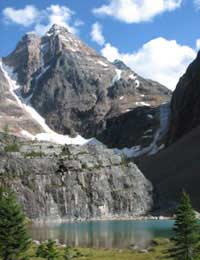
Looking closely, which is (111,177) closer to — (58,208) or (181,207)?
(58,208)

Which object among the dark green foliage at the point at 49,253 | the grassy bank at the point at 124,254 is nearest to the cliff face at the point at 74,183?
the grassy bank at the point at 124,254

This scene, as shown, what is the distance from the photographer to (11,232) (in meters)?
51.8

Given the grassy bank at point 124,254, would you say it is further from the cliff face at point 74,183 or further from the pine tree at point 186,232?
the cliff face at point 74,183

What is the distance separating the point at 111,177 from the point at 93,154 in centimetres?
1043

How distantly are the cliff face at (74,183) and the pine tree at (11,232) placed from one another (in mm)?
104237

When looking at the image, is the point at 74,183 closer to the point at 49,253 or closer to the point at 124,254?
the point at 124,254

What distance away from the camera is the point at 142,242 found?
284 feet

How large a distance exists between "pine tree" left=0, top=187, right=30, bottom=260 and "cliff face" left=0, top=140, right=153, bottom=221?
104237 millimetres

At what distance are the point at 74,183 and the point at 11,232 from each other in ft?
391

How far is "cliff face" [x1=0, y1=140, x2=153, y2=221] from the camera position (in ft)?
529

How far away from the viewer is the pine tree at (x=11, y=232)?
2020 inches

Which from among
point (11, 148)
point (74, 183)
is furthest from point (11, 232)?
point (11, 148)

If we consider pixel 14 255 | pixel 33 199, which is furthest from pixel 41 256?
pixel 33 199

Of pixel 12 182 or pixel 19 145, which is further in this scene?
pixel 19 145
